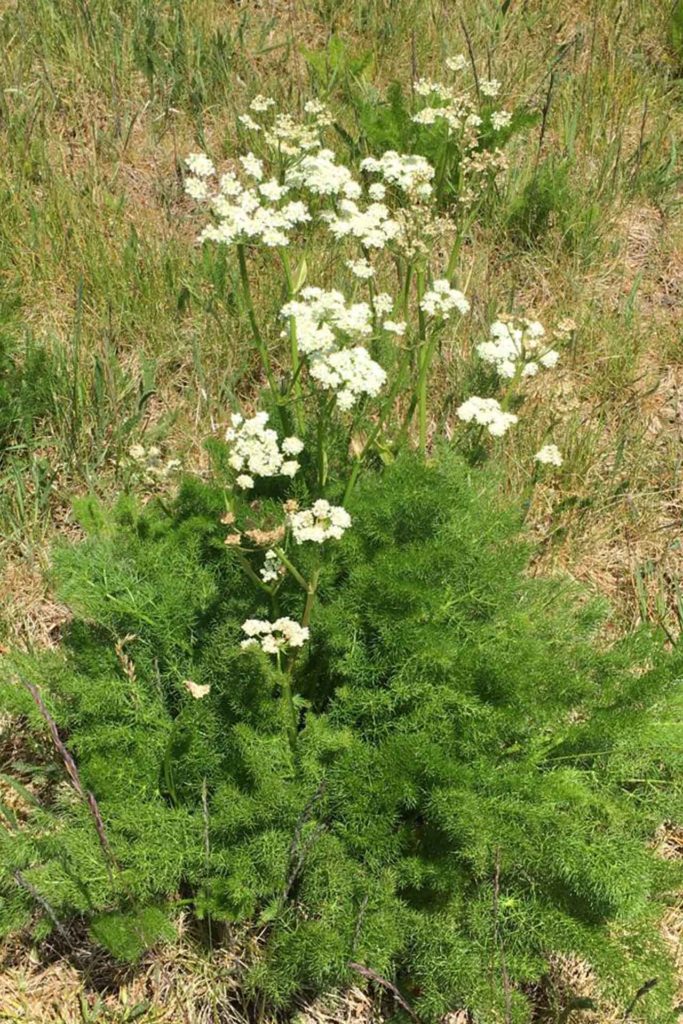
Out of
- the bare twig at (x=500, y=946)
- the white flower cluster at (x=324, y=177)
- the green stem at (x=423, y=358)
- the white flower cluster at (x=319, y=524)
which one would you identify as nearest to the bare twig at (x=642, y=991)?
the bare twig at (x=500, y=946)

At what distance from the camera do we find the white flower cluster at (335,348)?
2.18 meters

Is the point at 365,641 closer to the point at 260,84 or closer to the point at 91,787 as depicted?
the point at 91,787

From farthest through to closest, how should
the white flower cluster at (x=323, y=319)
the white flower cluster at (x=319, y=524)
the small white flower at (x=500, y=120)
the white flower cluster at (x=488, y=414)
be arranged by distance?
the small white flower at (x=500, y=120) < the white flower cluster at (x=488, y=414) < the white flower cluster at (x=323, y=319) < the white flower cluster at (x=319, y=524)

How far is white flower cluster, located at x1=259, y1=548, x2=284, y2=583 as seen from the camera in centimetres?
222

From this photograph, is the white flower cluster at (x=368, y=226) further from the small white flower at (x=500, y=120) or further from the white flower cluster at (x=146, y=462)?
the small white flower at (x=500, y=120)

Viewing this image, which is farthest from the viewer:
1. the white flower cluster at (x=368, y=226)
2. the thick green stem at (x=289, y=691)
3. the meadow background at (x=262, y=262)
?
the meadow background at (x=262, y=262)

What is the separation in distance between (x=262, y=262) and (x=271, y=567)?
207 centimetres

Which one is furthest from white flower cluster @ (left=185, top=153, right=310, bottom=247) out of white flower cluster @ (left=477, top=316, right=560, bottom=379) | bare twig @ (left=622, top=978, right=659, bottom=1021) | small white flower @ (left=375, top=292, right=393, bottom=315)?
bare twig @ (left=622, top=978, right=659, bottom=1021)

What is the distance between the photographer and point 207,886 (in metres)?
2.40

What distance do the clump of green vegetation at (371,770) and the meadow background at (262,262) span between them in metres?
0.38

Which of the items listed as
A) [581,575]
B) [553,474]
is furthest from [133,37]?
[581,575]

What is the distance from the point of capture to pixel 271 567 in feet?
7.57

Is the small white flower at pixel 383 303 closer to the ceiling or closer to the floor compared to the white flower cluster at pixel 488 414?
closer to the ceiling

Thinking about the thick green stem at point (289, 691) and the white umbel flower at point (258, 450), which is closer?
the white umbel flower at point (258, 450)
